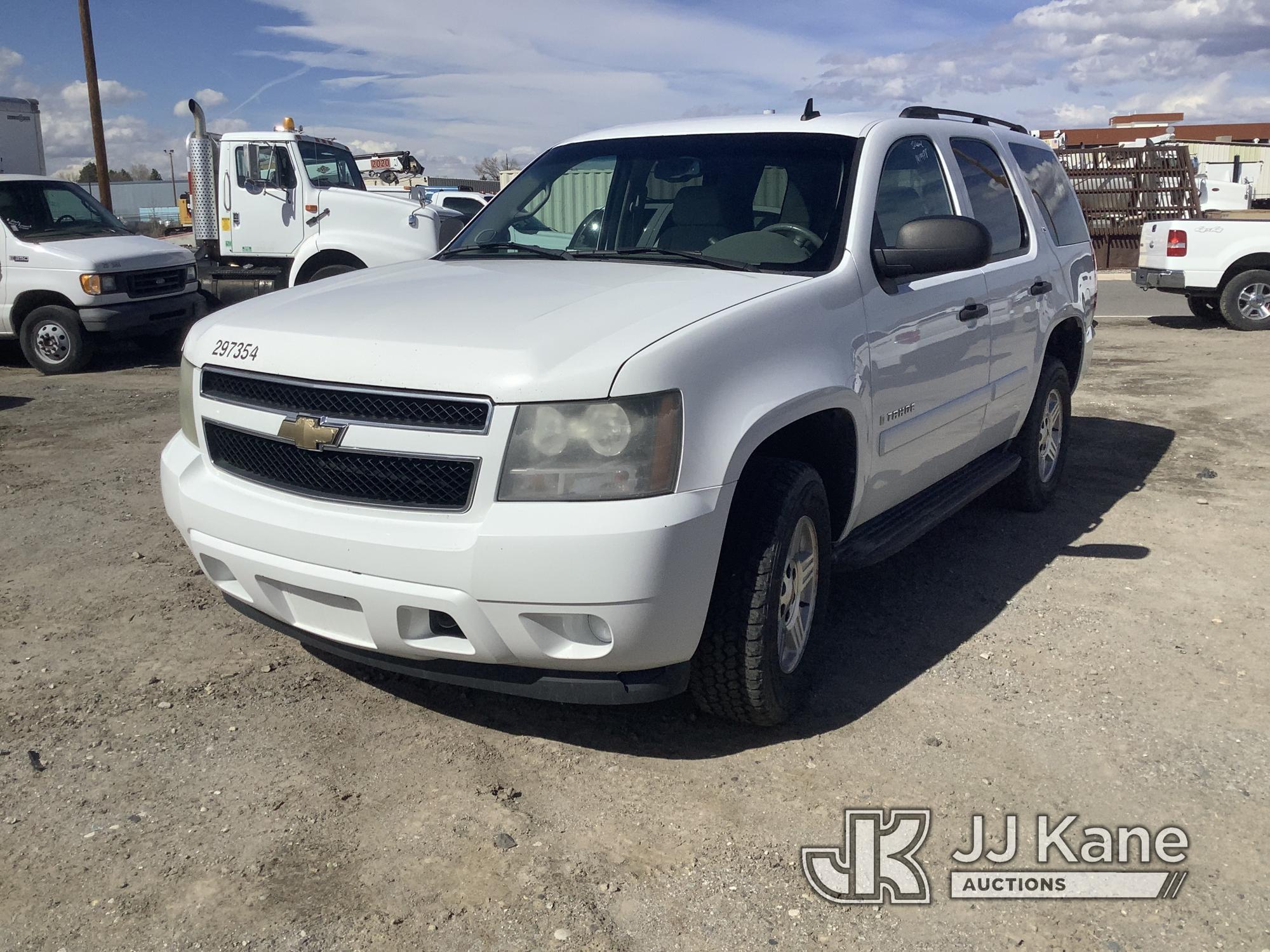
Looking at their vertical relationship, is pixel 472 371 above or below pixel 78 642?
above

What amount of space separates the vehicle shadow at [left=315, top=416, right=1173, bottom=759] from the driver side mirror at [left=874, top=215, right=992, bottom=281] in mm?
1359

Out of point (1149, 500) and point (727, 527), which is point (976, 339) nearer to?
point (727, 527)

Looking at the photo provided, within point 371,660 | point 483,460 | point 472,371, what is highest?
point 472,371

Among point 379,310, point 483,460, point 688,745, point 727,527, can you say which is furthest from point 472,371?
point 688,745

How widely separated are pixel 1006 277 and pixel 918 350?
44.6 inches

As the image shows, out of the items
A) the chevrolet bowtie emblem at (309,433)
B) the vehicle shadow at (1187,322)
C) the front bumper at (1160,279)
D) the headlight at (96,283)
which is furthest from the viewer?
the vehicle shadow at (1187,322)

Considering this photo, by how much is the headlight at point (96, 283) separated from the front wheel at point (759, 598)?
934 centimetres

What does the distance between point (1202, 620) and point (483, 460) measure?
10.2 ft

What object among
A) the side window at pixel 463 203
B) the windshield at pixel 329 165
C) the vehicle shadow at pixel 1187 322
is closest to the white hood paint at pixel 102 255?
the windshield at pixel 329 165

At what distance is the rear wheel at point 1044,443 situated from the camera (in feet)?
18.1

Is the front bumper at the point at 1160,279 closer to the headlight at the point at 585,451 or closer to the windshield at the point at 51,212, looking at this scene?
the windshield at the point at 51,212

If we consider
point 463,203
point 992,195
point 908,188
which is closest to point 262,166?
point 463,203

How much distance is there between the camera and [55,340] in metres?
10.8

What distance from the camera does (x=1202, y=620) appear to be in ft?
14.3
